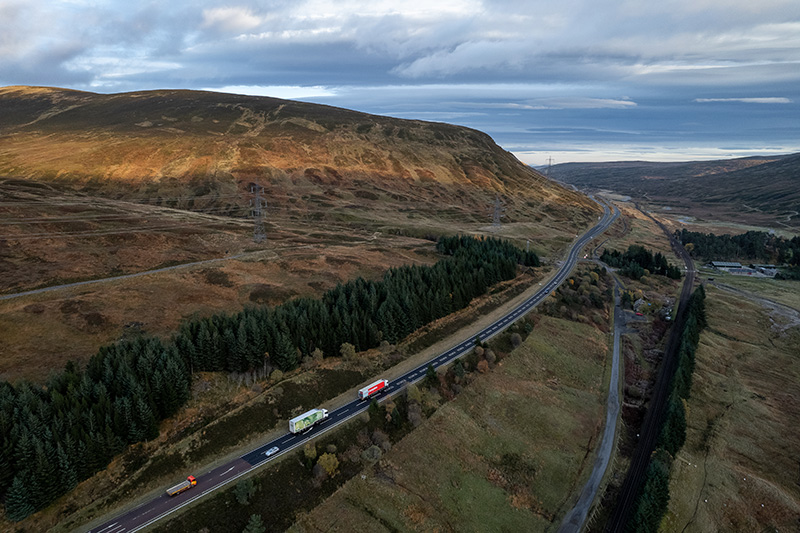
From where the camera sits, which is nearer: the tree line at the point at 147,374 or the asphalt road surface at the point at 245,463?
the tree line at the point at 147,374

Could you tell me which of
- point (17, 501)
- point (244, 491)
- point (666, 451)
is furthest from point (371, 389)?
point (666, 451)

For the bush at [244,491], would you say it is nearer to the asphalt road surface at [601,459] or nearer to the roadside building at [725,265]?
the asphalt road surface at [601,459]

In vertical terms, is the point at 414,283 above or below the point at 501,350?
above

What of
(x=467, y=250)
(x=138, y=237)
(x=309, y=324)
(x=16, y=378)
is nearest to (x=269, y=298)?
(x=309, y=324)

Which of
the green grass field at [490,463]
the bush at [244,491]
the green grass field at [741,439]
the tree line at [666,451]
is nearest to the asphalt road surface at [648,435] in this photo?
the tree line at [666,451]

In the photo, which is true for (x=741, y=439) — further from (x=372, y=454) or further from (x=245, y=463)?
(x=245, y=463)

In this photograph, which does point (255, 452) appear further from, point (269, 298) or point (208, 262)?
point (208, 262)

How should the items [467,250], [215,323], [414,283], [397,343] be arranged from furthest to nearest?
[467,250], [414,283], [397,343], [215,323]
